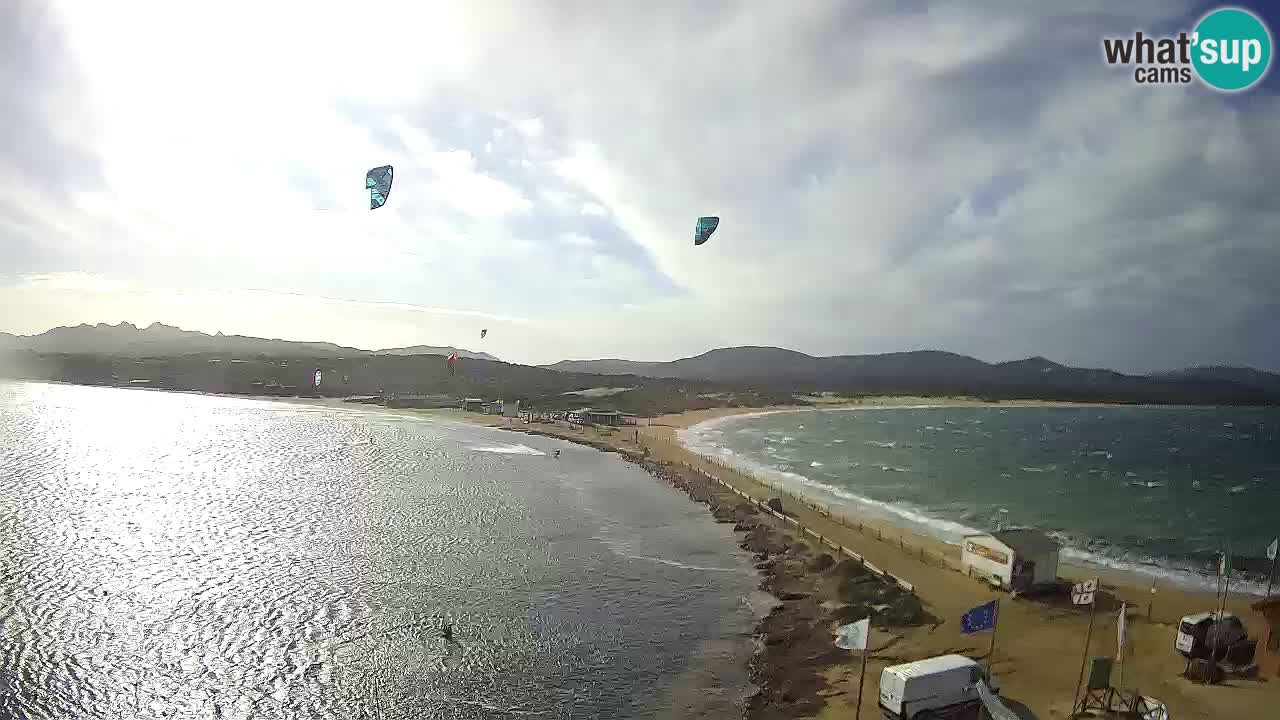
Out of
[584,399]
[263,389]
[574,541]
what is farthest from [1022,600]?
[263,389]

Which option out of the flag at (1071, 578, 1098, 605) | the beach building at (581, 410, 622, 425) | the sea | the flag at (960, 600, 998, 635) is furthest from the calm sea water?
the beach building at (581, 410, 622, 425)

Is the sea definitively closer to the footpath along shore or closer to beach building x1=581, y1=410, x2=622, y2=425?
the footpath along shore

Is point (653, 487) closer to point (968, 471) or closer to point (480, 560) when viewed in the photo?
point (480, 560)

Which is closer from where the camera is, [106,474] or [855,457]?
[106,474]

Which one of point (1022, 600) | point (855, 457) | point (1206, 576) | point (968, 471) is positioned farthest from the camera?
point (855, 457)

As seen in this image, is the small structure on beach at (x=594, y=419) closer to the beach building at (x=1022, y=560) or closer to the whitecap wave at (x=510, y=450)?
the whitecap wave at (x=510, y=450)

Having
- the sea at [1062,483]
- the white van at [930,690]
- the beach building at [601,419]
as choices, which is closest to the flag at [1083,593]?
the white van at [930,690]

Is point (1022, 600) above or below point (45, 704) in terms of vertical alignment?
above
